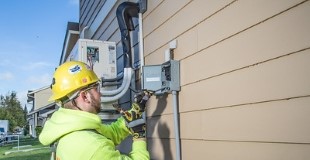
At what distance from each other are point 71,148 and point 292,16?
1.44 metres

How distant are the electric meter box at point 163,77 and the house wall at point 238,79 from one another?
0.08m

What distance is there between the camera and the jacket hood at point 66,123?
2.07 metres

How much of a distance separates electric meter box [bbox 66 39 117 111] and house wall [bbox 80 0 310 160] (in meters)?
1.55

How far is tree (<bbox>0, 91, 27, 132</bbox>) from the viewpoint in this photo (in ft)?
170

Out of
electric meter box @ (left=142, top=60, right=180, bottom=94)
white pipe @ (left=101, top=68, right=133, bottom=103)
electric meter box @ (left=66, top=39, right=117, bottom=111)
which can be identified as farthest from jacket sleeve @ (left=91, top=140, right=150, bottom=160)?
electric meter box @ (left=66, top=39, right=117, bottom=111)

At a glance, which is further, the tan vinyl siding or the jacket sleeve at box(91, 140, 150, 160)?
the jacket sleeve at box(91, 140, 150, 160)

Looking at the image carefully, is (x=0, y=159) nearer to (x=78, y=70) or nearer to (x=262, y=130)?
(x=78, y=70)

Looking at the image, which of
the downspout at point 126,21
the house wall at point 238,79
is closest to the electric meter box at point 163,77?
the house wall at point 238,79

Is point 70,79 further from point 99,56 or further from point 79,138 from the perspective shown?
point 99,56

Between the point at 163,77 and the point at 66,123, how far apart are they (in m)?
1.18

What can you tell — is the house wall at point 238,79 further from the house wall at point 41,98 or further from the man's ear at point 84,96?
the house wall at point 41,98

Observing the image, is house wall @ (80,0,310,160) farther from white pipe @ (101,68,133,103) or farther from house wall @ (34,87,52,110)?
house wall @ (34,87,52,110)

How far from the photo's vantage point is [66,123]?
2.10m

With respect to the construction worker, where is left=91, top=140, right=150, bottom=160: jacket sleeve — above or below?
below
